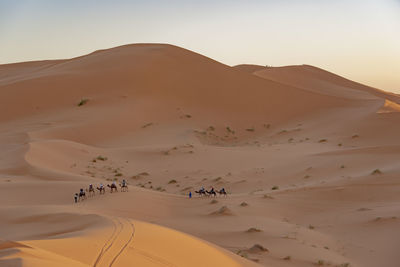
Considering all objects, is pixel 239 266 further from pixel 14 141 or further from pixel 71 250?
pixel 14 141

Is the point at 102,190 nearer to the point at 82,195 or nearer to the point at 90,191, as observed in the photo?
the point at 90,191

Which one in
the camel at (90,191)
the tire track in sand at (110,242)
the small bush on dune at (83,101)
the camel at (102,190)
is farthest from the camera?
the small bush on dune at (83,101)

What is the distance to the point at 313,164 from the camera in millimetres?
17406

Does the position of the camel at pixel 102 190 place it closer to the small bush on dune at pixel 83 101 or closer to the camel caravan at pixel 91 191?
the camel caravan at pixel 91 191

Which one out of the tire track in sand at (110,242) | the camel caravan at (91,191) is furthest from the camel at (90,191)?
the tire track in sand at (110,242)

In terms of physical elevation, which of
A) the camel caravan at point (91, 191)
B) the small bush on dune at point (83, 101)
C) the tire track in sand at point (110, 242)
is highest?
the small bush on dune at point (83, 101)

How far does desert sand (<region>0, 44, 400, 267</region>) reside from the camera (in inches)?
333

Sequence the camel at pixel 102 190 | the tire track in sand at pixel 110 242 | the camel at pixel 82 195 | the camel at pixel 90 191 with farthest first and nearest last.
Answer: the camel at pixel 102 190 < the camel at pixel 90 191 < the camel at pixel 82 195 < the tire track in sand at pixel 110 242

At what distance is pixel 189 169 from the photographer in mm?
19031

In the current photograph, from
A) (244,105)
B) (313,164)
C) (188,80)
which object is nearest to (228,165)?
(313,164)

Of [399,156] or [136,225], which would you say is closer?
[136,225]

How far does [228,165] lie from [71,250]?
523 inches

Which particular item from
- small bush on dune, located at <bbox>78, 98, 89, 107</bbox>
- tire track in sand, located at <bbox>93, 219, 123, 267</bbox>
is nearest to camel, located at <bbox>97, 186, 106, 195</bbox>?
tire track in sand, located at <bbox>93, 219, 123, 267</bbox>

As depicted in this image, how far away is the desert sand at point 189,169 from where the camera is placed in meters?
8.47
